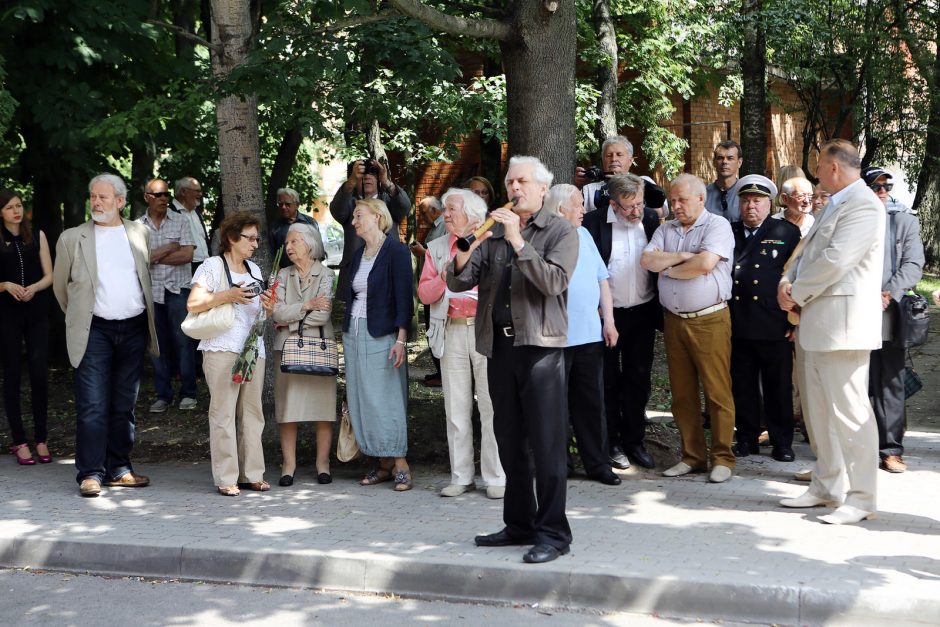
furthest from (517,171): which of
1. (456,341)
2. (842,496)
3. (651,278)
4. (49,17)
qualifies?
(49,17)

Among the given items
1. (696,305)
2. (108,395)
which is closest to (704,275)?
(696,305)

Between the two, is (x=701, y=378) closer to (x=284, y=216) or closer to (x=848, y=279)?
(x=848, y=279)

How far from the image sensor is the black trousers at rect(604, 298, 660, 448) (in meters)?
7.67

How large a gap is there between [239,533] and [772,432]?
3.94 metres

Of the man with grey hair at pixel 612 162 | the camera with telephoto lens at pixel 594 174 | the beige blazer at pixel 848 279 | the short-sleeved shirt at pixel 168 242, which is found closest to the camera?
the beige blazer at pixel 848 279

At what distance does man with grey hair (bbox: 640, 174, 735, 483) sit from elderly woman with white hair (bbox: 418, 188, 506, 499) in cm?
128

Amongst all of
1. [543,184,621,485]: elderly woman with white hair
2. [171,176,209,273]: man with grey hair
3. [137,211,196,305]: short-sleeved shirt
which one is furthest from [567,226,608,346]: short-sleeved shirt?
[171,176,209,273]: man with grey hair

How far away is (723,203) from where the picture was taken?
8.34 metres

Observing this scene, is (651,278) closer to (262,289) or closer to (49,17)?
(262,289)

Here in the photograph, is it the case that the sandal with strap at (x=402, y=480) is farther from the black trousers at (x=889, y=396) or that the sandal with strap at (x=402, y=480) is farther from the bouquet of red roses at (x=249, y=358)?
the black trousers at (x=889, y=396)

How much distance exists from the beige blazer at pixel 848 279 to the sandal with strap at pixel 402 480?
2834 mm

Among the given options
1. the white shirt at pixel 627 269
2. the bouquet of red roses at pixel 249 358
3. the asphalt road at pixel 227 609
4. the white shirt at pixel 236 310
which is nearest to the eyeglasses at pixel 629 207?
the white shirt at pixel 627 269

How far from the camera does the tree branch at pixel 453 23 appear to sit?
770cm

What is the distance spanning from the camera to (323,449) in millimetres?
7848
